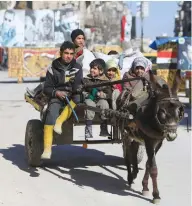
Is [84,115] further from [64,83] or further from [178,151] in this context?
[178,151]

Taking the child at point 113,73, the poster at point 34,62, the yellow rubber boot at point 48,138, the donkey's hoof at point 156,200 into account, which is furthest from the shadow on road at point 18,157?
the poster at point 34,62

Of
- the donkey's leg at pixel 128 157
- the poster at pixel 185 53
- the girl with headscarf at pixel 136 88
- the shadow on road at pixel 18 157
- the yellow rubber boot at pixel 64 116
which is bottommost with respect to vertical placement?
the shadow on road at pixel 18 157

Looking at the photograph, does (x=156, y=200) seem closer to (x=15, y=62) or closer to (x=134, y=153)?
(x=134, y=153)

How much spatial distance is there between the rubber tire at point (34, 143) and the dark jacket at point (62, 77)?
604 millimetres

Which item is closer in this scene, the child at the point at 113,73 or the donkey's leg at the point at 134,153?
the donkey's leg at the point at 134,153

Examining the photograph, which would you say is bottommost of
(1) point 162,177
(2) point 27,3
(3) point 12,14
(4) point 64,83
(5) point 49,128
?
(1) point 162,177

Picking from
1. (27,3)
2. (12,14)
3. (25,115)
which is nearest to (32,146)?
(25,115)

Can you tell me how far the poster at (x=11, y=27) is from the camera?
116 ft

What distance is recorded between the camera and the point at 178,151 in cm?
967

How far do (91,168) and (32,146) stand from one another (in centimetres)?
96

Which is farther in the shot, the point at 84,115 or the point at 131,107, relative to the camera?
the point at 84,115

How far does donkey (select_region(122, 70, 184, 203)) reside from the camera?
5.71 metres

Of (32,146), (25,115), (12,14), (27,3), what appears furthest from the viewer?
(27,3)

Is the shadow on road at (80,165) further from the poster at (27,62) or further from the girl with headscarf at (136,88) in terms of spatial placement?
the poster at (27,62)
